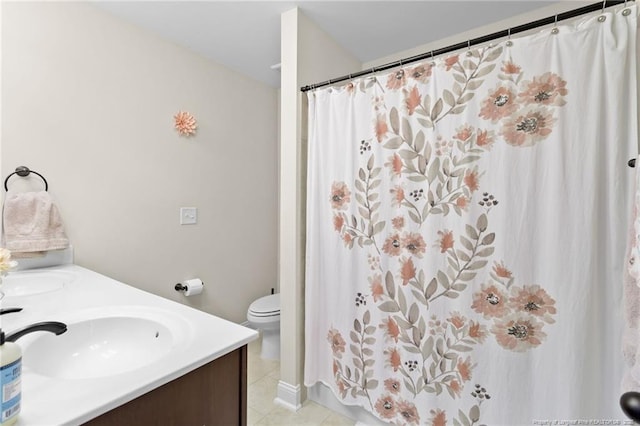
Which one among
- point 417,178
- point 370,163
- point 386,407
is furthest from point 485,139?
point 386,407

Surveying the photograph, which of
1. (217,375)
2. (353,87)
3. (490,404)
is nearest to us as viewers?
(217,375)

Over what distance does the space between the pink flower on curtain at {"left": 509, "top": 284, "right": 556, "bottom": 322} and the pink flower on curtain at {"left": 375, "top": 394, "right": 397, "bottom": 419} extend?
769mm

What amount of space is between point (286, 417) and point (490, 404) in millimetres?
1050

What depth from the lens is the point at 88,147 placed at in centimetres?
171

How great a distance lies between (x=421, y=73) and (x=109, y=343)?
1661 millimetres

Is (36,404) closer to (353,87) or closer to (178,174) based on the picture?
(353,87)

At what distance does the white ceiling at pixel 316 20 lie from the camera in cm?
172

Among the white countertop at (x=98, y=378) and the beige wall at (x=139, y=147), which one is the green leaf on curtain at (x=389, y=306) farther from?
the beige wall at (x=139, y=147)

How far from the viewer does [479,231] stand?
1.25 meters

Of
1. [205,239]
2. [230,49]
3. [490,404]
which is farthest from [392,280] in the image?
[230,49]

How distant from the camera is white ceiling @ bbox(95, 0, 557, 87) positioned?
1.72 meters

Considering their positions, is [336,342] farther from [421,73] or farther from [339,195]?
[421,73]

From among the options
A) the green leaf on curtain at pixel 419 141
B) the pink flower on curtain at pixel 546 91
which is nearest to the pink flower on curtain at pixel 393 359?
the green leaf on curtain at pixel 419 141

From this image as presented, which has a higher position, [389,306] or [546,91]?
[546,91]
